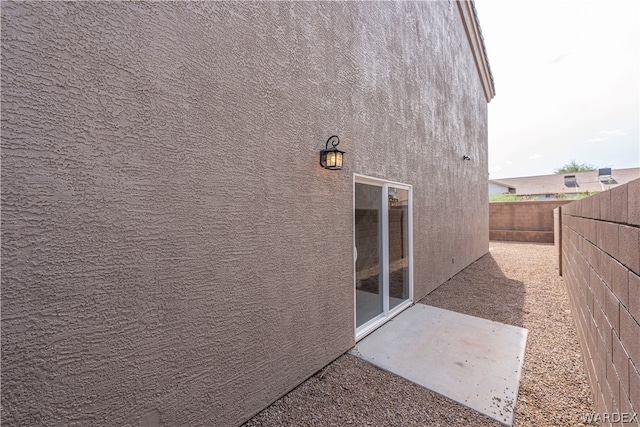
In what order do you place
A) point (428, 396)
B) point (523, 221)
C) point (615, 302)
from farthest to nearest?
point (523, 221), point (428, 396), point (615, 302)

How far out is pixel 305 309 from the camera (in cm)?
301

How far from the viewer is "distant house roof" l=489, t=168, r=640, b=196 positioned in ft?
93.7

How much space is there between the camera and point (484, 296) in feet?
19.2

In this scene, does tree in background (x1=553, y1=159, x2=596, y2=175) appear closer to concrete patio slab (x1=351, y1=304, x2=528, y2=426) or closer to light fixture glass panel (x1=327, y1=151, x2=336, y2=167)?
concrete patio slab (x1=351, y1=304, x2=528, y2=426)

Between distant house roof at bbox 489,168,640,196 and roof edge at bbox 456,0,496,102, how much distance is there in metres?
24.0

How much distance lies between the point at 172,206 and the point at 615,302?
3.17 meters

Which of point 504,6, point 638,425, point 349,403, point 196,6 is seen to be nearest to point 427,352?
point 349,403

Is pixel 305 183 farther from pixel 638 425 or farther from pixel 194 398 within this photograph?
pixel 638 425

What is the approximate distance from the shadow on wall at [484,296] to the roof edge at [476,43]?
310 inches

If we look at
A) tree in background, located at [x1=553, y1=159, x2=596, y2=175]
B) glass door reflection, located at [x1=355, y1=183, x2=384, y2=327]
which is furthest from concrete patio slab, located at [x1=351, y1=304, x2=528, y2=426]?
tree in background, located at [x1=553, y1=159, x2=596, y2=175]

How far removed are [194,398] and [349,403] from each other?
58.5 inches

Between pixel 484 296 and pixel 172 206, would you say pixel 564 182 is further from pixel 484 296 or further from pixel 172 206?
pixel 172 206

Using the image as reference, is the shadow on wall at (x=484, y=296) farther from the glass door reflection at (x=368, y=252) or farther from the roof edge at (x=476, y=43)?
the roof edge at (x=476, y=43)

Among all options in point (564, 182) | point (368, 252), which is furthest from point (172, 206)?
point (564, 182)
